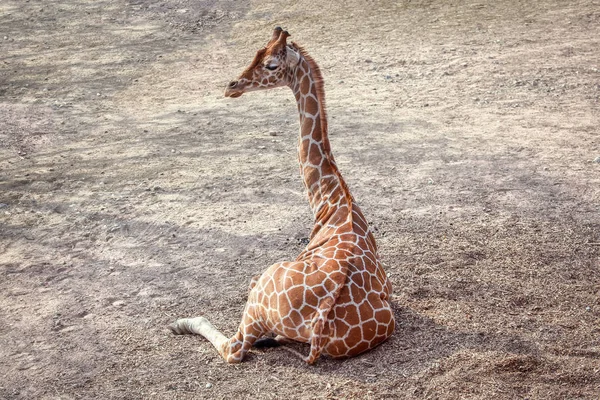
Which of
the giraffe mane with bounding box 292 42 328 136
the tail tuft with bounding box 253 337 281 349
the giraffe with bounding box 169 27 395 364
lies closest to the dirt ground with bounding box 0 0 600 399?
the tail tuft with bounding box 253 337 281 349

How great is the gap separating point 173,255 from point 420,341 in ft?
7.97

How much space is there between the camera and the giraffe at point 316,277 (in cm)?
496

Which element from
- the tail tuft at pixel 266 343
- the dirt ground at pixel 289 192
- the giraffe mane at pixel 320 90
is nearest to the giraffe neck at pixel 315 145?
the giraffe mane at pixel 320 90

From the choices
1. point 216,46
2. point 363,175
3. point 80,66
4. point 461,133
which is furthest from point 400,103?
point 80,66

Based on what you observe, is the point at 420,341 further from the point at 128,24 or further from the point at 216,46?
the point at 128,24

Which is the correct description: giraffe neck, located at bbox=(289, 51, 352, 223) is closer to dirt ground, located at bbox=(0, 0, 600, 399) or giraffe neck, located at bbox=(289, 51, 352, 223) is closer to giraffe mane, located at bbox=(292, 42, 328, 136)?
giraffe mane, located at bbox=(292, 42, 328, 136)

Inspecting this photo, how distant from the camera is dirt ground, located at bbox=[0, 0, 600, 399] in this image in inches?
205

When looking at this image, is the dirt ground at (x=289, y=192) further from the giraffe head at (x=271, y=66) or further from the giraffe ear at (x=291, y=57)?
the giraffe ear at (x=291, y=57)

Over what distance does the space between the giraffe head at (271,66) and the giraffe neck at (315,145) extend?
0.25 feet

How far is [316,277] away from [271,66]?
59.4 inches

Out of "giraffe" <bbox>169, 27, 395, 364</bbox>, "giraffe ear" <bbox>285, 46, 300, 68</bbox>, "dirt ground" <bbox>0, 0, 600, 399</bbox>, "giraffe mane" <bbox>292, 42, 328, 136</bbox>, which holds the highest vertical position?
"giraffe ear" <bbox>285, 46, 300, 68</bbox>

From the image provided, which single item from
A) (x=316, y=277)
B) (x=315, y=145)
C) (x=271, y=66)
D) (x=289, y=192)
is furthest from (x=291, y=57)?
(x=289, y=192)

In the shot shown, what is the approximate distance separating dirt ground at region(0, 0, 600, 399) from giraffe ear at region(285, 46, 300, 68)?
5.76 feet

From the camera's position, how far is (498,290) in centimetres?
603
